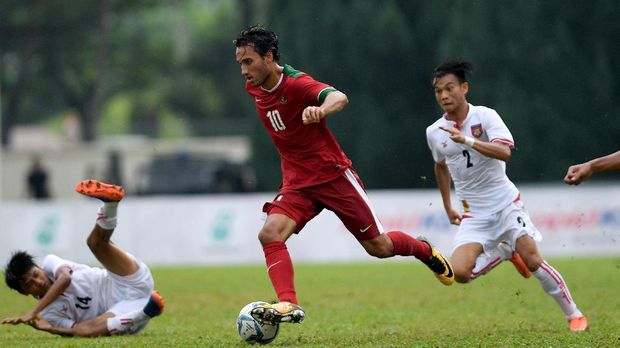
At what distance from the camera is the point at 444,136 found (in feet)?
32.7

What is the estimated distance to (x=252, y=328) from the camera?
27.3 feet

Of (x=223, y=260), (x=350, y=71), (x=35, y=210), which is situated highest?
(x=350, y=71)

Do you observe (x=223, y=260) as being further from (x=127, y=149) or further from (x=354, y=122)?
(x=127, y=149)

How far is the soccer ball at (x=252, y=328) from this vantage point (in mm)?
8274

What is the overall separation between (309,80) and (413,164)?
18434 millimetres

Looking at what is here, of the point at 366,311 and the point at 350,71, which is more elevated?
the point at 350,71

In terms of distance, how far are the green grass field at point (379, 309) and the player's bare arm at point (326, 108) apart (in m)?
1.82

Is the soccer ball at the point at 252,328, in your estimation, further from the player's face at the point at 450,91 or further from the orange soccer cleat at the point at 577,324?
the orange soccer cleat at the point at 577,324

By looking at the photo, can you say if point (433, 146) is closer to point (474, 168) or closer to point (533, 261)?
point (474, 168)

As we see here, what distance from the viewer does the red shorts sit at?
29.5ft

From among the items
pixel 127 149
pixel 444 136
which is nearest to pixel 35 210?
pixel 444 136

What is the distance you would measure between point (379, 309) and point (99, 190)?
4260 mm

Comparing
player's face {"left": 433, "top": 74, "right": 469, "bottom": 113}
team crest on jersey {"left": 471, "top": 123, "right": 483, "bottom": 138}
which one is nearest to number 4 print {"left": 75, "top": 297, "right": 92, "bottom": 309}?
player's face {"left": 433, "top": 74, "right": 469, "bottom": 113}

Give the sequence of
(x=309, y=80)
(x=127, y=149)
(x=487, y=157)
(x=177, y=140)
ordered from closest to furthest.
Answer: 1. (x=309, y=80)
2. (x=487, y=157)
3. (x=127, y=149)
4. (x=177, y=140)
